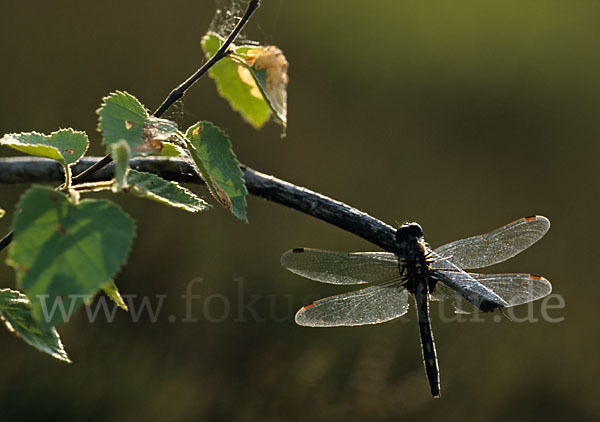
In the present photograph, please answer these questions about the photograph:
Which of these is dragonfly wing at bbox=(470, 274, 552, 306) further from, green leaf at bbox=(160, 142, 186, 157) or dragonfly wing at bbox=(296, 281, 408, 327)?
green leaf at bbox=(160, 142, 186, 157)

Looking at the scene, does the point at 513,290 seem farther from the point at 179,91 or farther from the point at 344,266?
the point at 179,91

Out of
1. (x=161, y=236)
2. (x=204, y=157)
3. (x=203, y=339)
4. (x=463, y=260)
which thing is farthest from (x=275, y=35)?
(x=204, y=157)

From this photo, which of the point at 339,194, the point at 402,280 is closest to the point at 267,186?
the point at 402,280

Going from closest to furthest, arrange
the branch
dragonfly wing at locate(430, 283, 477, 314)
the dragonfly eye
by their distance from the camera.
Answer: the branch, the dragonfly eye, dragonfly wing at locate(430, 283, 477, 314)

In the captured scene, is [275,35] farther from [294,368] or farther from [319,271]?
[319,271]

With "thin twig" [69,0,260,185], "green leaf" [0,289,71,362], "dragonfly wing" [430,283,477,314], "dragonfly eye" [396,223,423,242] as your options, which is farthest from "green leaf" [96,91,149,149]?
"dragonfly wing" [430,283,477,314]
